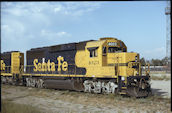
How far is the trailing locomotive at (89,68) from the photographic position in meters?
10.9

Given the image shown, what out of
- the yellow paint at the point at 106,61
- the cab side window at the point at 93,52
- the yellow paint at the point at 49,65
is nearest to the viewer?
the yellow paint at the point at 106,61

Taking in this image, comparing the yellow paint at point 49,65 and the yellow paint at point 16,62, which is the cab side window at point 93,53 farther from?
the yellow paint at point 16,62

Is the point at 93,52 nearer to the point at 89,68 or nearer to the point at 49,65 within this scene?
the point at 89,68

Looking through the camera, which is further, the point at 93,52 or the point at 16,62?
the point at 16,62

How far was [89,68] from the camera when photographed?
12531mm

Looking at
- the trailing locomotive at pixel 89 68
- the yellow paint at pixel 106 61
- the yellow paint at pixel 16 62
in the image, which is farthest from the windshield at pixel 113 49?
the yellow paint at pixel 16 62

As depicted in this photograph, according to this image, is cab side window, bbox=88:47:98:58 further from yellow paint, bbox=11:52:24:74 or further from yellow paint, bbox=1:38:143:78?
yellow paint, bbox=11:52:24:74

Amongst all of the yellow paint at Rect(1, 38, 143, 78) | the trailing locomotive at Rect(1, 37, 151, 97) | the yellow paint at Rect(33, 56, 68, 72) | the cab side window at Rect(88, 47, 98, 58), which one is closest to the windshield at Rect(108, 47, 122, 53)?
the trailing locomotive at Rect(1, 37, 151, 97)

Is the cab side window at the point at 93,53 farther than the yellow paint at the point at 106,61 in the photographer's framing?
Yes

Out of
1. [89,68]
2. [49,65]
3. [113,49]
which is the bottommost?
[89,68]

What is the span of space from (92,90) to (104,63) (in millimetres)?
2069

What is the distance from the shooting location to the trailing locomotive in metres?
10.9

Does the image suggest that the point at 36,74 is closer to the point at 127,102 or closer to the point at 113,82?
the point at 113,82

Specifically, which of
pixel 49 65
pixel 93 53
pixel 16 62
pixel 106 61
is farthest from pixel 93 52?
pixel 16 62
